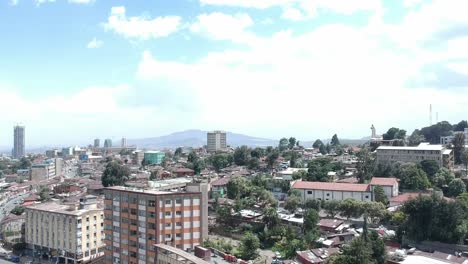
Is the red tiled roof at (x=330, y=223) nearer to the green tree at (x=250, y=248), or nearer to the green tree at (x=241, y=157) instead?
the green tree at (x=250, y=248)

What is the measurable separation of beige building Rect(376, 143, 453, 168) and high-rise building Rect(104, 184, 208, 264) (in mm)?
22007

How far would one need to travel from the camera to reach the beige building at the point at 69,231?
1053 inches

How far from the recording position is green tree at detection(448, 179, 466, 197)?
28.7m

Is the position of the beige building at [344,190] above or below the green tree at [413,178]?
below

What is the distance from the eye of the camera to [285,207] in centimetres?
2853

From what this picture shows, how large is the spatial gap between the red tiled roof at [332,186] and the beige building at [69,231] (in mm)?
13712

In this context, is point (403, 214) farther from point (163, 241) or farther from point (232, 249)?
point (163, 241)

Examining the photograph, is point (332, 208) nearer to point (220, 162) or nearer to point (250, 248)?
point (250, 248)

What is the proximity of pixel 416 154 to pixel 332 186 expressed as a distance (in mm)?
11220

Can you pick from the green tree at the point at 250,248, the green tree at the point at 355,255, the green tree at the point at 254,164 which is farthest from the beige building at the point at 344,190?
the green tree at the point at 254,164

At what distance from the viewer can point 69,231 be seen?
27000 millimetres

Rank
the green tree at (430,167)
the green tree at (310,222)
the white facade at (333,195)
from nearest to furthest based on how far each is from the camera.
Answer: the green tree at (310,222) → the white facade at (333,195) → the green tree at (430,167)

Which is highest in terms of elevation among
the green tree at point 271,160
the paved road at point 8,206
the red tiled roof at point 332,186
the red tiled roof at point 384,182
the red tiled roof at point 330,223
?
the green tree at point 271,160

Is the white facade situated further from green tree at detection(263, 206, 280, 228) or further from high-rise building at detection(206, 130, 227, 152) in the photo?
high-rise building at detection(206, 130, 227, 152)
